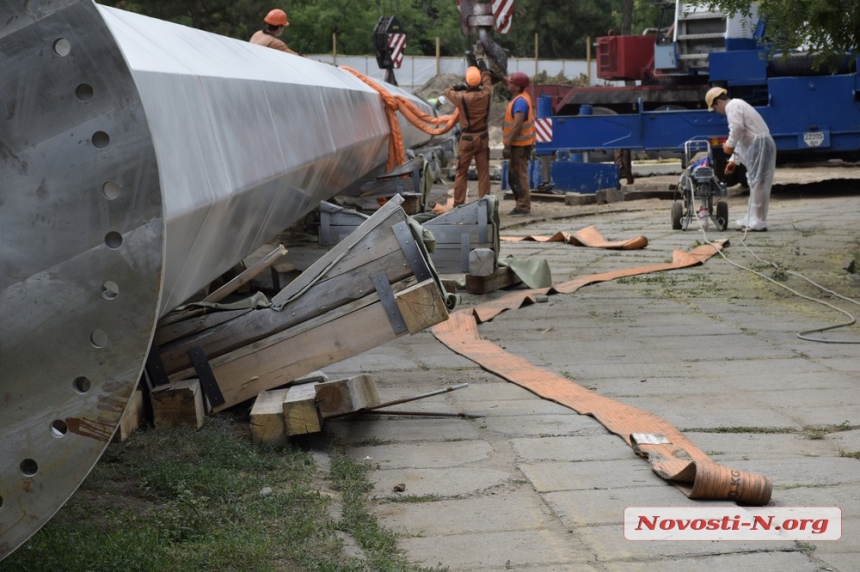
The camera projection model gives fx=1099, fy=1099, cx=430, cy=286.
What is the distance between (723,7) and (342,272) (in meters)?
5.04

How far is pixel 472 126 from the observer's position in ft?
45.7

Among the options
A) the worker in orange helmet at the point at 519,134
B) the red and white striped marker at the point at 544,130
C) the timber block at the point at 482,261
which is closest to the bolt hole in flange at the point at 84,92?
the timber block at the point at 482,261

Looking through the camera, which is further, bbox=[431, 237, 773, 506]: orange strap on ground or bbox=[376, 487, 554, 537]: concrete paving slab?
bbox=[431, 237, 773, 506]: orange strap on ground

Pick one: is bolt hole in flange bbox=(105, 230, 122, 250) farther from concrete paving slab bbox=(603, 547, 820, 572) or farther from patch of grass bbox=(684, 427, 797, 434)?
patch of grass bbox=(684, 427, 797, 434)

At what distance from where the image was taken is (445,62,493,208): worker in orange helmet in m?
13.8

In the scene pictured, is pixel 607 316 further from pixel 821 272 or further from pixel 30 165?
pixel 30 165

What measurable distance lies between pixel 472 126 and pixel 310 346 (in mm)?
9673

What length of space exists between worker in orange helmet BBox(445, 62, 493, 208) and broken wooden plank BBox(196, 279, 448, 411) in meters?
9.30

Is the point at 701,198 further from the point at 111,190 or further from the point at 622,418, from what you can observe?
the point at 111,190

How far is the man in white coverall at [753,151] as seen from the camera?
11.7 meters

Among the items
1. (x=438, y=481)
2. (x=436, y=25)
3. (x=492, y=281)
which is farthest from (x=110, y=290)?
(x=436, y=25)

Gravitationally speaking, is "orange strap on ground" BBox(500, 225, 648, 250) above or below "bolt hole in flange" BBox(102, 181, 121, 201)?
below

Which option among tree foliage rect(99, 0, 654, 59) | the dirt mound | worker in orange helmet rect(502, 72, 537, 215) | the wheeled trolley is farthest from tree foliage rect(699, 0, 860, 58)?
tree foliage rect(99, 0, 654, 59)

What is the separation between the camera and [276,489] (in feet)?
12.4
